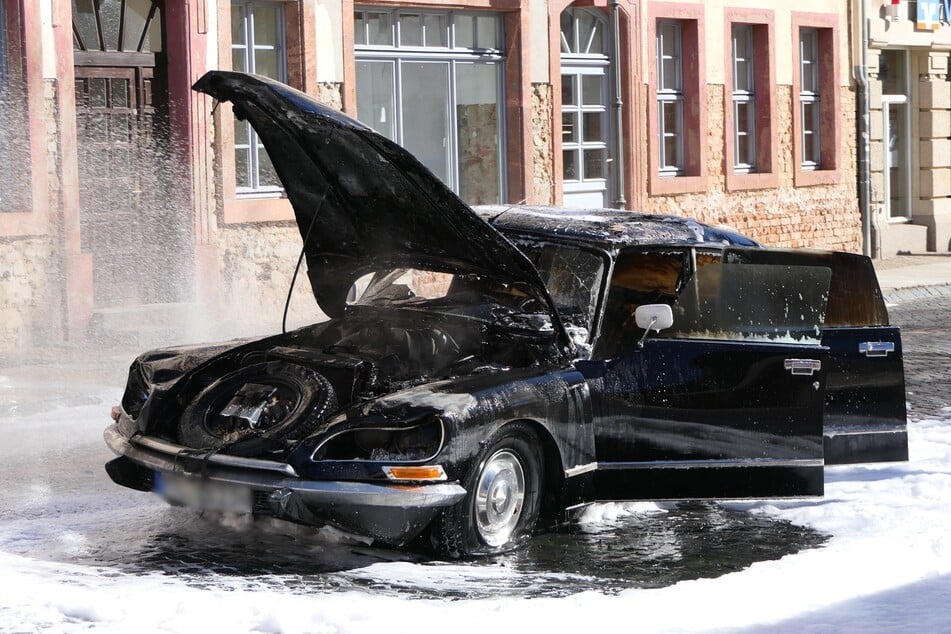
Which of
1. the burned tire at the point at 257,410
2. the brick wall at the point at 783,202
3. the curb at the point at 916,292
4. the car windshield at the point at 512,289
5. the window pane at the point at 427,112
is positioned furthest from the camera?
the brick wall at the point at 783,202

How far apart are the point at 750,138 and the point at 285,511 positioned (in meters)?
19.1

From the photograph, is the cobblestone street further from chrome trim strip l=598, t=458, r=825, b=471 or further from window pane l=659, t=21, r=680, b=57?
window pane l=659, t=21, r=680, b=57

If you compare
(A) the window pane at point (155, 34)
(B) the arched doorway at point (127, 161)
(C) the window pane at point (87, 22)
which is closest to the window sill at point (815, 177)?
(B) the arched doorway at point (127, 161)

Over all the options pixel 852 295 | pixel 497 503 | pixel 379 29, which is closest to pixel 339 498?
pixel 497 503

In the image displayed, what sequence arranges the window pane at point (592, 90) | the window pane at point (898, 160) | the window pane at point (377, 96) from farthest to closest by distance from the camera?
the window pane at point (898, 160)
the window pane at point (592, 90)
the window pane at point (377, 96)

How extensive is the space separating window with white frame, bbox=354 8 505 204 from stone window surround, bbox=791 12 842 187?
22.0ft

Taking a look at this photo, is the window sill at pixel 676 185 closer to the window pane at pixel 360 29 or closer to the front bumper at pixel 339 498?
the window pane at pixel 360 29

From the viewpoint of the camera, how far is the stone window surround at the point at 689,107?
855 inches

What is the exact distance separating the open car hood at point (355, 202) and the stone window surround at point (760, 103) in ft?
52.0

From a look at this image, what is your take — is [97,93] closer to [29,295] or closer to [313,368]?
[29,295]

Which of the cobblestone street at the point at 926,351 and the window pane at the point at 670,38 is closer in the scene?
the cobblestone street at the point at 926,351

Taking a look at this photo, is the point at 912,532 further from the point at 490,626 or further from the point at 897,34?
the point at 897,34

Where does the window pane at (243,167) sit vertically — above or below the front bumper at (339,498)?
above

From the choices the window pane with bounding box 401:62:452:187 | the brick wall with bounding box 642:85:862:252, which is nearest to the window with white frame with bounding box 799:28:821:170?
the brick wall with bounding box 642:85:862:252
